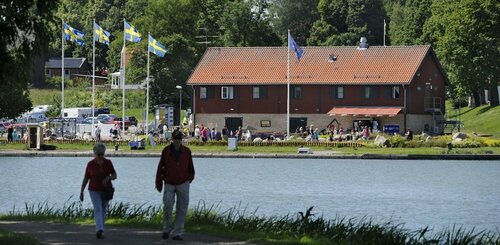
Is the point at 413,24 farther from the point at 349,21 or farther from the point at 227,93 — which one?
the point at 227,93

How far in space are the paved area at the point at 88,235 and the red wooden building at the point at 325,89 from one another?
71.3 meters

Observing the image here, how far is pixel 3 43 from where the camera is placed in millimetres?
24703

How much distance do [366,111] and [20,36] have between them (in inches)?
2934

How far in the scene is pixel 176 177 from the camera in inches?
978

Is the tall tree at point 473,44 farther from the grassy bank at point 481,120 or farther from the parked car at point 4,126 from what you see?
the parked car at point 4,126

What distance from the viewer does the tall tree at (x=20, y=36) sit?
80.4 ft

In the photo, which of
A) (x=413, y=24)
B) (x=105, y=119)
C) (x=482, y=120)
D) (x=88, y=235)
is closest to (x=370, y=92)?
(x=482, y=120)

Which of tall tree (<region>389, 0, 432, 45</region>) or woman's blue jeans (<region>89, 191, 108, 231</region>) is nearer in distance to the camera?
woman's blue jeans (<region>89, 191, 108, 231</region>)

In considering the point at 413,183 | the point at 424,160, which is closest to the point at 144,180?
the point at 413,183

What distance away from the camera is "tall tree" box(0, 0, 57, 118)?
24.5 m

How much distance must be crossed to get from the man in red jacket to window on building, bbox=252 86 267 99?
77.6 metres

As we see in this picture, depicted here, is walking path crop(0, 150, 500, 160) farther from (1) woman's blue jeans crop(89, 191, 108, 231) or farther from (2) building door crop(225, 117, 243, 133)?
(1) woman's blue jeans crop(89, 191, 108, 231)

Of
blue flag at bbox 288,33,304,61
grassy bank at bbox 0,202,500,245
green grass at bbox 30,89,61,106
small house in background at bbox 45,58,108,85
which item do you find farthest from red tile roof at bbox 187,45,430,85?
grassy bank at bbox 0,202,500,245

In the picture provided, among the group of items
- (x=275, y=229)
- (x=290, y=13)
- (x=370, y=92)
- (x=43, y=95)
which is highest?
(x=290, y=13)
